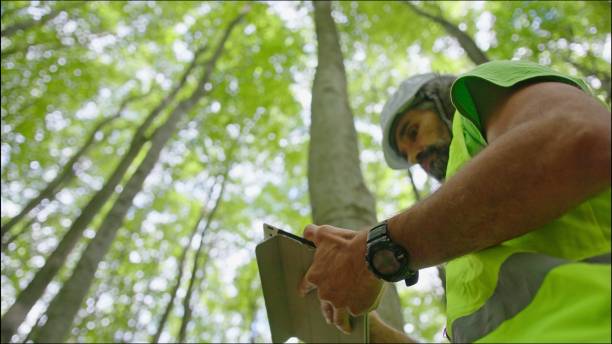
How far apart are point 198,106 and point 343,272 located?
34.0 ft

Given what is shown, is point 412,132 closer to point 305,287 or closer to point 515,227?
point 305,287

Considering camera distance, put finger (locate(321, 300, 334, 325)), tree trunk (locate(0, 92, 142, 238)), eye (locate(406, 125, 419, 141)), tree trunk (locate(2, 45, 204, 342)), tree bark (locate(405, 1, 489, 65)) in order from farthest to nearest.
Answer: tree trunk (locate(0, 92, 142, 238))
tree bark (locate(405, 1, 489, 65))
tree trunk (locate(2, 45, 204, 342))
eye (locate(406, 125, 419, 141))
finger (locate(321, 300, 334, 325))

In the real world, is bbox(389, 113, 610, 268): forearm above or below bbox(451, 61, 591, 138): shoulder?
below

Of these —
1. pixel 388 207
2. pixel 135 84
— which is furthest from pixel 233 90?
pixel 388 207

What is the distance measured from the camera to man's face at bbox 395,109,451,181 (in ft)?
7.11

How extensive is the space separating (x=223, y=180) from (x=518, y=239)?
8535mm

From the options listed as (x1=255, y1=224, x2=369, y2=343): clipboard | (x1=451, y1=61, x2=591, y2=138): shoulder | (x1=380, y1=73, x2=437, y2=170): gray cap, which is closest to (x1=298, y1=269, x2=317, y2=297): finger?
(x1=255, y1=224, x2=369, y2=343): clipboard

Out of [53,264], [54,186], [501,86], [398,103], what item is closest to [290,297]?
[501,86]

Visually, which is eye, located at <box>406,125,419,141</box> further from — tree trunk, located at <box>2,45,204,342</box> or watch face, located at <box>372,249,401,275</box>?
tree trunk, located at <box>2,45,204,342</box>

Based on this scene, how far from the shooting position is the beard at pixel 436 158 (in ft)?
7.05

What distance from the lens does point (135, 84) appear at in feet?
42.8

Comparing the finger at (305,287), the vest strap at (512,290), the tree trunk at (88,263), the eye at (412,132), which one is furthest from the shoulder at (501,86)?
the tree trunk at (88,263)

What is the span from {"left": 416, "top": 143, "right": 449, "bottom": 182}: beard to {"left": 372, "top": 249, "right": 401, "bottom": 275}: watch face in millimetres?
1202

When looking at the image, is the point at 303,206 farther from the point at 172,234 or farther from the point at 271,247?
the point at 271,247
